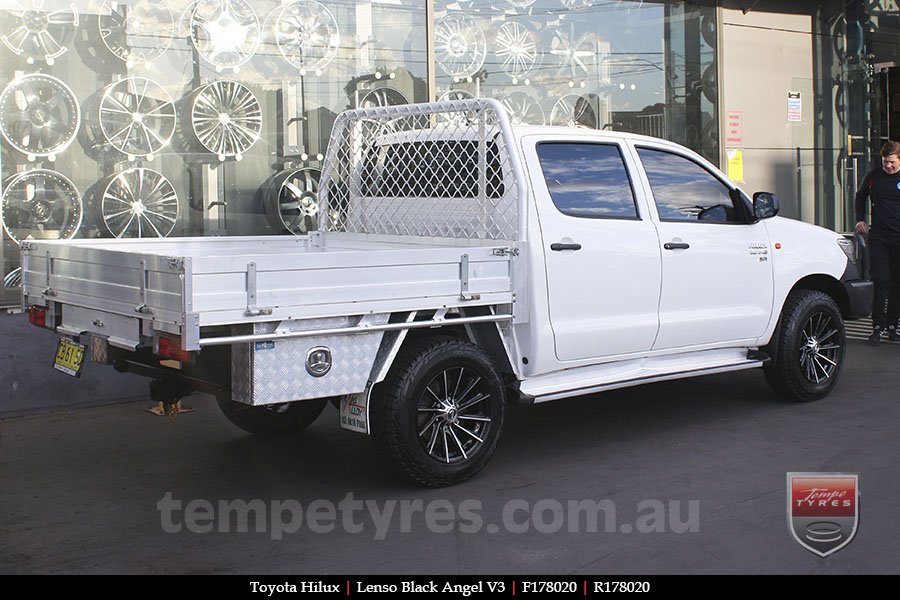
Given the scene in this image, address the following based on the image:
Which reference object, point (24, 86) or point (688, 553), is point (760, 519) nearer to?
point (688, 553)

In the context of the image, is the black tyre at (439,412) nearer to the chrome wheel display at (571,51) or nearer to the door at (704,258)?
the door at (704,258)

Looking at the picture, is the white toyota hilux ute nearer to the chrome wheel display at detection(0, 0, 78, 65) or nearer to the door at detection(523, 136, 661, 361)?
the door at detection(523, 136, 661, 361)

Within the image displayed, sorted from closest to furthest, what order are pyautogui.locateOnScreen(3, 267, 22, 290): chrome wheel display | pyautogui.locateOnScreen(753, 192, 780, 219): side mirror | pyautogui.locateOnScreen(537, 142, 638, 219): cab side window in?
pyautogui.locateOnScreen(537, 142, 638, 219): cab side window, pyautogui.locateOnScreen(753, 192, 780, 219): side mirror, pyautogui.locateOnScreen(3, 267, 22, 290): chrome wheel display

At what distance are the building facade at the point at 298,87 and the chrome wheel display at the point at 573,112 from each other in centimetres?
2

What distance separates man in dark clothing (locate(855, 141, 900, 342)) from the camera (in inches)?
398

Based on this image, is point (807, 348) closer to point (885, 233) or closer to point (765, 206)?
point (765, 206)

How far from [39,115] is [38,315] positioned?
2.92 m

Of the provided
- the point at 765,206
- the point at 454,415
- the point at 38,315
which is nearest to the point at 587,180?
Result: the point at 765,206

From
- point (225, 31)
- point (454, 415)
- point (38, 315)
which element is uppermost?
point (225, 31)

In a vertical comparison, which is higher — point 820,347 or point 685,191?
point 685,191

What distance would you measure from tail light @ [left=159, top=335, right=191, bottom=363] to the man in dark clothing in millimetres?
7301

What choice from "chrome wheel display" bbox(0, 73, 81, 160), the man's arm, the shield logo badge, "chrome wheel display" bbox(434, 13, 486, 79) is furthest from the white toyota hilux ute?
"chrome wheel display" bbox(434, 13, 486, 79)

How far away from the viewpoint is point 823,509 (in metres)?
5.07

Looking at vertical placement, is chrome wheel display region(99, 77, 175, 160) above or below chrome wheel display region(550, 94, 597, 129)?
below
